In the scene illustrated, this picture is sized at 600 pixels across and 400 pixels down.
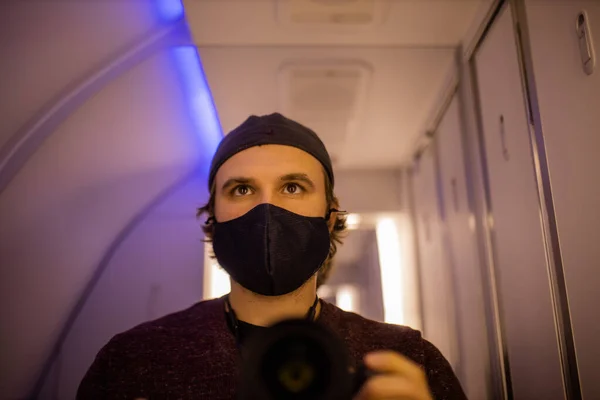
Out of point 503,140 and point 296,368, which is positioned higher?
point 503,140

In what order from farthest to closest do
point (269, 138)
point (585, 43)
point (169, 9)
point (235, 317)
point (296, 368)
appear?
point (169, 9)
point (269, 138)
point (235, 317)
point (585, 43)
point (296, 368)

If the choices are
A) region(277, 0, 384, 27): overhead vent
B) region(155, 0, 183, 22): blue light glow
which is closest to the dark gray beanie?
region(277, 0, 384, 27): overhead vent

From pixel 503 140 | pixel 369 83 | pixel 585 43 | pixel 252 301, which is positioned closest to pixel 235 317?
pixel 252 301

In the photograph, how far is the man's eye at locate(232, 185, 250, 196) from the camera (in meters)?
1.45

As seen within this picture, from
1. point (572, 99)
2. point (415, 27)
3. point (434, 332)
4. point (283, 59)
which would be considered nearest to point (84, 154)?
point (283, 59)

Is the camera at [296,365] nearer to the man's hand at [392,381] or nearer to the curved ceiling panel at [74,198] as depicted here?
the man's hand at [392,381]

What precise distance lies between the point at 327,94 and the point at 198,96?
2.18 feet

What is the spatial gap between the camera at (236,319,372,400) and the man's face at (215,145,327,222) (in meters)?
0.64

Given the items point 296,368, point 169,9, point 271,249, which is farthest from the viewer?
point 169,9

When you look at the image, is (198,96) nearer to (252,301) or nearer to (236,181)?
(236,181)

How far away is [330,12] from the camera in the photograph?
1729 millimetres

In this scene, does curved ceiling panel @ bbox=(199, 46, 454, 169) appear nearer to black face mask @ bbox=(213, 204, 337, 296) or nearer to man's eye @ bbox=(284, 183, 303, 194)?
man's eye @ bbox=(284, 183, 303, 194)

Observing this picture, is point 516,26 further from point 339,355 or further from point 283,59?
point 339,355

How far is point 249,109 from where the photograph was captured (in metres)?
2.40
